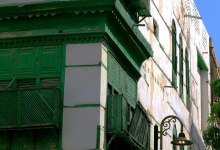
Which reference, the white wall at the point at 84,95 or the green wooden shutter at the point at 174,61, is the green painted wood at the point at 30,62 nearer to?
the white wall at the point at 84,95

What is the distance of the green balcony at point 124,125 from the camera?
66.1ft

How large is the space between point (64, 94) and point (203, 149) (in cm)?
2481

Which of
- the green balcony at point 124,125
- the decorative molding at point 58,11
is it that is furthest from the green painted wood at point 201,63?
the decorative molding at point 58,11

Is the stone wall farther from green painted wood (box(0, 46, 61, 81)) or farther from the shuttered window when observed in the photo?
the shuttered window

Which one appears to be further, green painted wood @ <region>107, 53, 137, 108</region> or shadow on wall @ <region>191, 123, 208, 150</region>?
shadow on wall @ <region>191, 123, 208, 150</region>

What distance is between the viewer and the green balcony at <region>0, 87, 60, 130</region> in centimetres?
1948

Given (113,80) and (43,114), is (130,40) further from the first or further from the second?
(43,114)

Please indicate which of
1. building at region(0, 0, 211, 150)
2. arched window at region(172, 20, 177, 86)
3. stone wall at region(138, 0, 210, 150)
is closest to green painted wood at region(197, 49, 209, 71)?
stone wall at region(138, 0, 210, 150)

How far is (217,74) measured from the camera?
181 feet

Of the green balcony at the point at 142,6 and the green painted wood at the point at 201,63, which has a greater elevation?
the green painted wood at the point at 201,63

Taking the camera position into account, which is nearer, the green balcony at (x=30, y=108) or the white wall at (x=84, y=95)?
the green balcony at (x=30, y=108)

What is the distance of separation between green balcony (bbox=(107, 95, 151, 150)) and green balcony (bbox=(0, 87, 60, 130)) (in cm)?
182

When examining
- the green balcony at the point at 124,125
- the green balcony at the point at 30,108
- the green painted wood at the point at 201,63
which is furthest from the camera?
the green painted wood at the point at 201,63

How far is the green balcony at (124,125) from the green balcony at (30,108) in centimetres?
182
